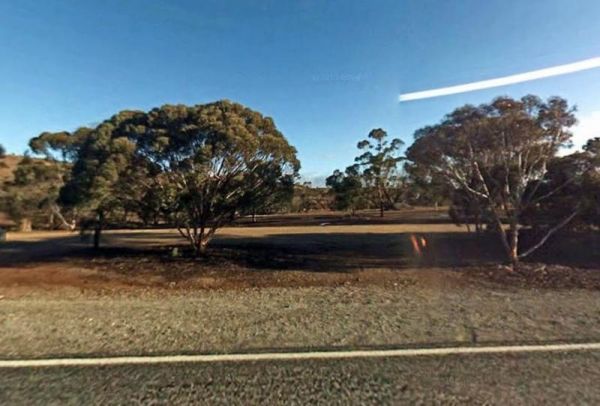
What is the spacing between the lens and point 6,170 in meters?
59.8

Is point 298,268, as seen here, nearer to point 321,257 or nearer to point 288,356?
point 321,257

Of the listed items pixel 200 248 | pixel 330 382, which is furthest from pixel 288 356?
pixel 200 248

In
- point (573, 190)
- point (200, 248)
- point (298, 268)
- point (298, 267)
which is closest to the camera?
point (298, 268)

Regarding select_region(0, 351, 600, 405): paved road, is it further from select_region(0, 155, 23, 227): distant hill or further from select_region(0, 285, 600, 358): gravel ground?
select_region(0, 155, 23, 227): distant hill

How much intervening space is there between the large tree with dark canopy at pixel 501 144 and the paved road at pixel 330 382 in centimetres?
916

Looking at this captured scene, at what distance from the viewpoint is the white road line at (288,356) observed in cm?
357

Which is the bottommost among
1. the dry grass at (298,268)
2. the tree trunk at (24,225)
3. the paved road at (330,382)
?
the dry grass at (298,268)

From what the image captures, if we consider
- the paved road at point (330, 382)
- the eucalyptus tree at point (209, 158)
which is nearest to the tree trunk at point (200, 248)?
the eucalyptus tree at point (209, 158)

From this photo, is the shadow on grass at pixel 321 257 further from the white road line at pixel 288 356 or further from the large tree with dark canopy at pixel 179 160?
the white road line at pixel 288 356

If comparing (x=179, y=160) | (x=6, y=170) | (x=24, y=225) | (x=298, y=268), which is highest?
(x=6, y=170)

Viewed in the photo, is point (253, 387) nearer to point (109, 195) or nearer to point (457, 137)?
point (457, 137)

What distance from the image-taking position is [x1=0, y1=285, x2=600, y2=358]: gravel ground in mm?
4074

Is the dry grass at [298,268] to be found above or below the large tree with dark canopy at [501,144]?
below

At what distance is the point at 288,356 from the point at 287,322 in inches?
45.3
